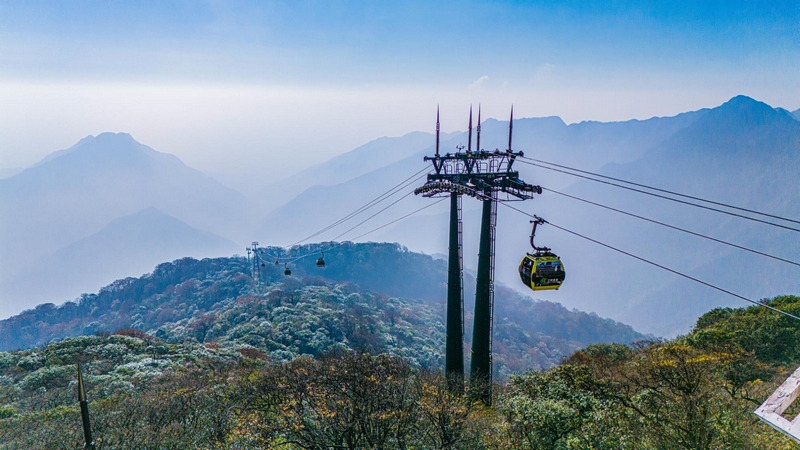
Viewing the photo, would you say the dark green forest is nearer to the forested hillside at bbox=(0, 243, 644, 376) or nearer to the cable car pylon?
the cable car pylon

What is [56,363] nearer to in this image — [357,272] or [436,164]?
[436,164]

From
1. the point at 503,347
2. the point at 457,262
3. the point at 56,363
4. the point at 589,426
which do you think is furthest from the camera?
the point at 503,347

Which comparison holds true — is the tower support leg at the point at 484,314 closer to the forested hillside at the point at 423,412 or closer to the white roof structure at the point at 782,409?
the forested hillside at the point at 423,412

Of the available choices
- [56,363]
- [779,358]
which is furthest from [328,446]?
[56,363]

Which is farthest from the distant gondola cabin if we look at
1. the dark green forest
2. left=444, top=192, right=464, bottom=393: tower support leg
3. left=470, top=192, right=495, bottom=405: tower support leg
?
left=444, top=192, right=464, bottom=393: tower support leg

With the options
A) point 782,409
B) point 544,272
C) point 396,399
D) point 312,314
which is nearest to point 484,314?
point 544,272

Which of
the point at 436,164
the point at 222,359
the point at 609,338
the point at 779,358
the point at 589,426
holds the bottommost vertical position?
the point at 609,338

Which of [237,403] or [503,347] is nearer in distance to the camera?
[237,403]
